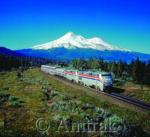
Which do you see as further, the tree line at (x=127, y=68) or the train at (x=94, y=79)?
the tree line at (x=127, y=68)

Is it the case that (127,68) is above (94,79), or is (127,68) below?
below

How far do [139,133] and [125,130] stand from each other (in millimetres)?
1596

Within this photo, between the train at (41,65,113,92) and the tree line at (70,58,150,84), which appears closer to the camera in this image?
the train at (41,65,113,92)

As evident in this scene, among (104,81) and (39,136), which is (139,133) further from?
(104,81)

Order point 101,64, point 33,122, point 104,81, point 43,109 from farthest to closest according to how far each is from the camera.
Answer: point 101,64 < point 104,81 < point 43,109 < point 33,122

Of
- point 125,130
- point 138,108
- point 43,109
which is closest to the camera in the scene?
point 125,130

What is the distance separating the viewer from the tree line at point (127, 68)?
99438 millimetres

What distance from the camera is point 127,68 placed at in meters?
132

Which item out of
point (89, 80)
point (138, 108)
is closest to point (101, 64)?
point (89, 80)

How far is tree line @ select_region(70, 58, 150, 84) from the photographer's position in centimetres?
9944

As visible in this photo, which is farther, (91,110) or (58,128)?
Result: (91,110)

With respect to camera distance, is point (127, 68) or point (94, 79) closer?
point (94, 79)

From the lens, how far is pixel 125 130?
1691 centimetres

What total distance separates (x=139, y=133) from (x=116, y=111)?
8706mm
